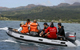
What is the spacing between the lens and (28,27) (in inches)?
706

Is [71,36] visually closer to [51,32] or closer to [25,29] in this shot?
[51,32]

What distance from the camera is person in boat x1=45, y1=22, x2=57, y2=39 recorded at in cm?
1470

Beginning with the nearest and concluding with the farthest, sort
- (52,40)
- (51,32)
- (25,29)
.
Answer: (51,32) → (52,40) → (25,29)

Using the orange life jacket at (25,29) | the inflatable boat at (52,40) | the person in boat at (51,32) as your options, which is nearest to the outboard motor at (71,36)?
the inflatable boat at (52,40)

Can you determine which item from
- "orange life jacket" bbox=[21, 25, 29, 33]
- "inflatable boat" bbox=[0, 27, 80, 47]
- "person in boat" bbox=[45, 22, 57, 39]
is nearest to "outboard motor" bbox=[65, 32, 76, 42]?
"inflatable boat" bbox=[0, 27, 80, 47]

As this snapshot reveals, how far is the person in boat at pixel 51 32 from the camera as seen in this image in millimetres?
14703

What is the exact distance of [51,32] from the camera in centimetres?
1487

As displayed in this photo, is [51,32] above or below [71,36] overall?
above

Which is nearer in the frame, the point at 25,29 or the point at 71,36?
the point at 71,36

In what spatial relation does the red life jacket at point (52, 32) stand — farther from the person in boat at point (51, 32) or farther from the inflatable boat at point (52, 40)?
the inflatable boat at point (52, 40)

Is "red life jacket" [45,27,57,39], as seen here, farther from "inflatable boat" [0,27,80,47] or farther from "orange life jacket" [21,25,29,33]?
"orange life jacket" [21,25,29,33]

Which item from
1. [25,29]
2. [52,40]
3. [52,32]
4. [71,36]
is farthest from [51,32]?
[25,29]

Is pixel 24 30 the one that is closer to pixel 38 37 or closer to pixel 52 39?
pixel 38 37

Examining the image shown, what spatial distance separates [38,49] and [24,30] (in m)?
3.68
